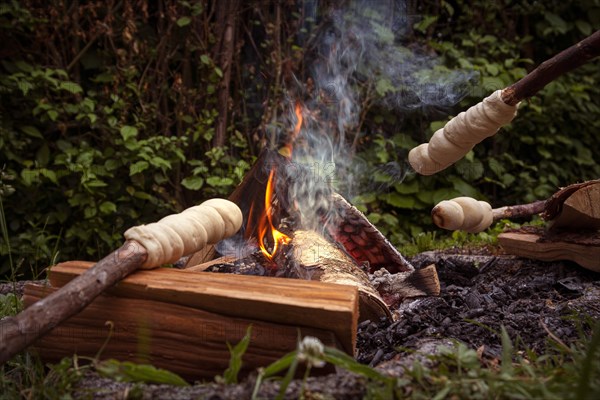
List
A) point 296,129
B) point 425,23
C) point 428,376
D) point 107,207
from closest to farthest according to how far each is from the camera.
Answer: point 428,376 < point 296,129 < point 107,207 < point 425,23

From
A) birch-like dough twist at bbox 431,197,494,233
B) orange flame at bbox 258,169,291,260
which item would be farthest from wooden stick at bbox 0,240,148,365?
birch-like dough twist at bbox 431,197,494,233

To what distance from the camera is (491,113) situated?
7.00 feet

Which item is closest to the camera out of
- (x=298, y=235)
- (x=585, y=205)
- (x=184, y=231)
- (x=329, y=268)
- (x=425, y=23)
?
(x=184, y=231)

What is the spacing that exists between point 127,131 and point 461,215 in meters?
3.09

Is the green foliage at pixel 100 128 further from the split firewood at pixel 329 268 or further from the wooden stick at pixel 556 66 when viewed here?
the wooden stick at pixel 556 66

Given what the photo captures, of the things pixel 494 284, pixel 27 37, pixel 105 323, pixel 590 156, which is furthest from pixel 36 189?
pixel 590 156

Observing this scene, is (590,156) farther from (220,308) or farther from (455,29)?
(220,308)

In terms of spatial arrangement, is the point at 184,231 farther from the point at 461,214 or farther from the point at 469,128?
the point at 461,214

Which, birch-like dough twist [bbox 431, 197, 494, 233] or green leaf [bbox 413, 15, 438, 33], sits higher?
green leaf [bbox 413, 15, 438, 33]

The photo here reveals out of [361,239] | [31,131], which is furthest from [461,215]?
[31,131]

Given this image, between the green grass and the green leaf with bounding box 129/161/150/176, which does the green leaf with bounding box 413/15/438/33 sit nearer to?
the green leaf with bounding box 129/161/150/176

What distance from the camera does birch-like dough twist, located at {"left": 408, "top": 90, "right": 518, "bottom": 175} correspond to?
214 centimetres

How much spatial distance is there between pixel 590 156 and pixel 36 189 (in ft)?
17.8

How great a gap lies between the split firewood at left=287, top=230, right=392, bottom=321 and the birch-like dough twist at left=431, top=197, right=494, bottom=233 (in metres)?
0.43
